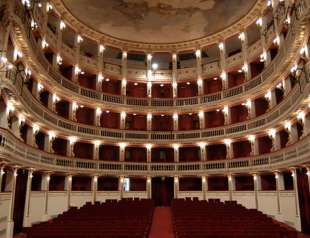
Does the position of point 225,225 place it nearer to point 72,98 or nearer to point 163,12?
point 72,98

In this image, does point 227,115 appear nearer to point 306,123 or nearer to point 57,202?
point 306,123

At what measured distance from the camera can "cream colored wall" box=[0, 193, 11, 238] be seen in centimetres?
1458

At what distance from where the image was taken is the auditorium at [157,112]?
17.3 metres

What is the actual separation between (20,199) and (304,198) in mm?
17811

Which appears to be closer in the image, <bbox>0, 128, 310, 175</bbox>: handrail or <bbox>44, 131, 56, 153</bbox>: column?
<bbox>0, 128, 310, 175</bbox>: handrail

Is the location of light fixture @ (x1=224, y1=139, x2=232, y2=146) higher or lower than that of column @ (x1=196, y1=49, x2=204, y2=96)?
lower

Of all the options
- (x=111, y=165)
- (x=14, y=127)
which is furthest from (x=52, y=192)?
(x=14, y=127)

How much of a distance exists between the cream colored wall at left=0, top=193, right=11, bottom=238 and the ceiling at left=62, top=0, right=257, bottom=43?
56.0ft

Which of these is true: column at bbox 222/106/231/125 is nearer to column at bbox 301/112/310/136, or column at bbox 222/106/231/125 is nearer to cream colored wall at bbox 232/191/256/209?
cream colored wall at bbox 232/191/256/209

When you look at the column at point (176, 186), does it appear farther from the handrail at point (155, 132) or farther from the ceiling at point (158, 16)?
the ceiling at point (158, 16)

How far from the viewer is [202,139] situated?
28.8m

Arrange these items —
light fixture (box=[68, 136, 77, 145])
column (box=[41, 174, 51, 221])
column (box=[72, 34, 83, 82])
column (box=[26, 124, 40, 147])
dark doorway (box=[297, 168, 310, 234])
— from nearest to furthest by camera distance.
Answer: dark doorway (box=[297, 168, 310, 234]) → column (box=[26, 124, 40, 147]) → column (box=[41, 174, 51, 221]) → light fixture (box=[68, 136, 77, 145]) → column (box=[72, 34, 83, 82])

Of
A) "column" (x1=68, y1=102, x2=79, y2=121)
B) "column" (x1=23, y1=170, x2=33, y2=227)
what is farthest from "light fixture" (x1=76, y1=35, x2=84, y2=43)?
"column" (x1=23, y1=170, x2=33, y2=227)

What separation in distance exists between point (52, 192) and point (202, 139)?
1406 centimetres
